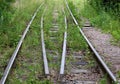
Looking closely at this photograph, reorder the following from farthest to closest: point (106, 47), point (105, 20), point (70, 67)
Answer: point (105, 20) < point (106, 47) < point (70, 67)

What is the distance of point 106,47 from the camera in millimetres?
11305

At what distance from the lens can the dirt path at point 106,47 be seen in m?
9.09

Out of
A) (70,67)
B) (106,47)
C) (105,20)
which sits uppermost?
(70,67)

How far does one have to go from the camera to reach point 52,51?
10344 millimetres

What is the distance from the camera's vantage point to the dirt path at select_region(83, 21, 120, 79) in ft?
29.8

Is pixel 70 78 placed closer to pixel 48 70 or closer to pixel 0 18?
pixel 48 70

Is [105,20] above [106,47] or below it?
below

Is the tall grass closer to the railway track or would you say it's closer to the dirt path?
the dirt path

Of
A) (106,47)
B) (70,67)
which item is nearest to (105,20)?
(106,47)

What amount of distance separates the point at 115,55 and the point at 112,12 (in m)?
8.23

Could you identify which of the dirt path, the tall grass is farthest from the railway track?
the tall grass

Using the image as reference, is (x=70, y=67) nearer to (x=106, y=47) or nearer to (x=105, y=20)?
(x=106, y=47)

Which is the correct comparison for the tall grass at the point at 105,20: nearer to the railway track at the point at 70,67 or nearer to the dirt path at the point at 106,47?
the dirt path at the point at 106,47

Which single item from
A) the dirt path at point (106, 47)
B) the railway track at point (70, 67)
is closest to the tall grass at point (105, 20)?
the dirt path at point (106, 47)
